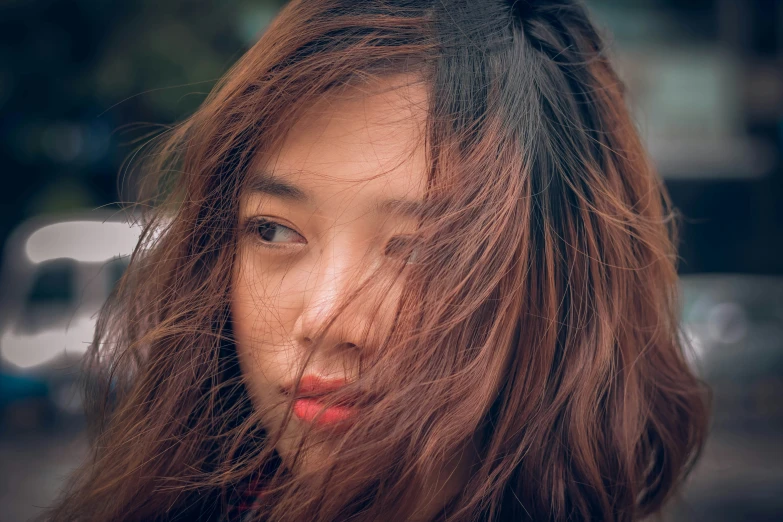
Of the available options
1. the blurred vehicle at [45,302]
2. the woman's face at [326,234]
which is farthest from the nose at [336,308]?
the blurred vehicle at [45,302]

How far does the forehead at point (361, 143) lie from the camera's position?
3.37 feet

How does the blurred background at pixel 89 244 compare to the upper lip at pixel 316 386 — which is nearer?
the upper lip at pixel 316 386

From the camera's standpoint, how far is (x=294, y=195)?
1067 millimetres

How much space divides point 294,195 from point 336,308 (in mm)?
208

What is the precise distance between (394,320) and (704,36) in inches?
405

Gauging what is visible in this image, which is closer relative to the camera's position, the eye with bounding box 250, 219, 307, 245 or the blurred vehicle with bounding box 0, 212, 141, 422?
the eye with bounding box 250, 219, 307, 245

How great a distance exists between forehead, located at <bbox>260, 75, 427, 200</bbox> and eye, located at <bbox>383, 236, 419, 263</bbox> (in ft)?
0.24

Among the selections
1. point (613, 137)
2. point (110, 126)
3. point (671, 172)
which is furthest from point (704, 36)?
point (613, 137)

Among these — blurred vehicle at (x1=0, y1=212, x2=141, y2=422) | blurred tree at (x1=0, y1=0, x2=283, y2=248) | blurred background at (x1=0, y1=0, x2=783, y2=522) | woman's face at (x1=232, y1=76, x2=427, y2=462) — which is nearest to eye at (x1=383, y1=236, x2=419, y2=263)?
woman's face at (x1=232, y1=76, x2=427, y2=462)

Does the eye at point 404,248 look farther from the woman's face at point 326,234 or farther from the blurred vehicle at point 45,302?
the blurred vehicle at point 45,302

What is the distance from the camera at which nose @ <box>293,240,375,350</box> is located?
986 mm

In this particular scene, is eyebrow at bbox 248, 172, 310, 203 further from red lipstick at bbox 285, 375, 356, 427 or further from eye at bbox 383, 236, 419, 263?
red lipstick at bbox 285, 375, 356, 427

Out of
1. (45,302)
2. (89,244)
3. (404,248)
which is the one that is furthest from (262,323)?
(45,302)

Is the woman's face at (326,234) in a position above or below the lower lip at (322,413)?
above
